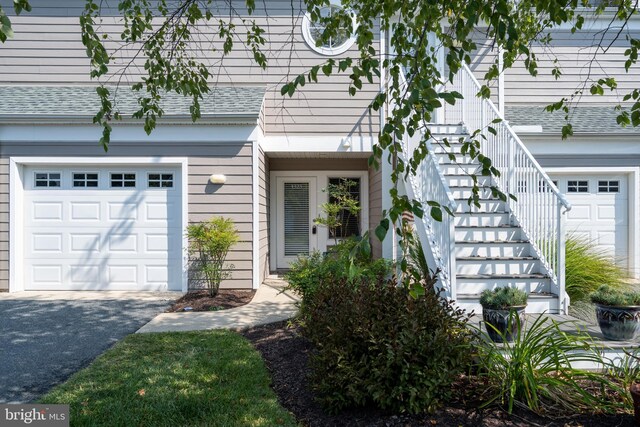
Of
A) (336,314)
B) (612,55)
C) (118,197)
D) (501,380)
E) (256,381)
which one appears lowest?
(256,381)

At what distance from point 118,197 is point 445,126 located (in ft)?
A: 19.0

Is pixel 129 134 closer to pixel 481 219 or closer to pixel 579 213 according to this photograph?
pixel 481 219

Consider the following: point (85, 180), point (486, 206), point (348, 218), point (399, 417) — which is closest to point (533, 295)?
point (486, 206)

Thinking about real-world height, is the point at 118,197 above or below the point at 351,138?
below

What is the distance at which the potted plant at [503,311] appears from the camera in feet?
10.9

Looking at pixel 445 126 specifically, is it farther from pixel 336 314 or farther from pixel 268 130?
pixel 336 314

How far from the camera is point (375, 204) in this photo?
843cm

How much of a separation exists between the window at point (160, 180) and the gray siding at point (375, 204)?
12.5ft

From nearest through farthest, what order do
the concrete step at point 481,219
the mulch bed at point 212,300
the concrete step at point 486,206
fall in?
the concrete step at point 481,219 → the concrete step at point 486,206 → the mulch bed at point 212,300

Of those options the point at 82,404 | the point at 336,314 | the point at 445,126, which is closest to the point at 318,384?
the point at 336,314

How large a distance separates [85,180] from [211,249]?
2624mm

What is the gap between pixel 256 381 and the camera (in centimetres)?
336

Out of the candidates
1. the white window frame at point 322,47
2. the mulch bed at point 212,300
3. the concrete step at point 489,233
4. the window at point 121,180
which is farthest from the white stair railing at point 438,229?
the window at point 121,180

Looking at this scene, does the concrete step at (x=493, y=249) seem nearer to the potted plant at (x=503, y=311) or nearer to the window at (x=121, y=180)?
the potted plant at (x=503, y=311)
